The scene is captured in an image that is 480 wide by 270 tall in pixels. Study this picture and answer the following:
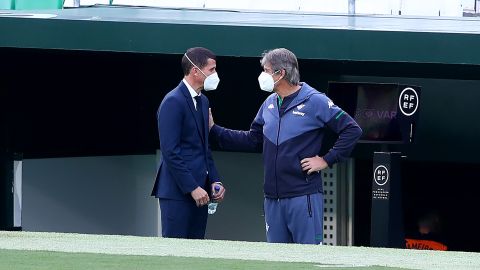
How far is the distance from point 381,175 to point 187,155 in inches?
167

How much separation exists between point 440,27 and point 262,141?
400cm

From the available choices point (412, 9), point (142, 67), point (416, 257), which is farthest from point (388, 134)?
point (416, 257)

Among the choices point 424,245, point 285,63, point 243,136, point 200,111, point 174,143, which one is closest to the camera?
point 285,63

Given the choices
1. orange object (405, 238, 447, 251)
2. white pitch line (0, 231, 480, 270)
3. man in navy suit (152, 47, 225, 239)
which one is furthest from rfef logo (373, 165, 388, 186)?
white pitch line (0, 231, 480, 270)

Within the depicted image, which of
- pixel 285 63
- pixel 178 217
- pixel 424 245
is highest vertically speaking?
pixel 285 63

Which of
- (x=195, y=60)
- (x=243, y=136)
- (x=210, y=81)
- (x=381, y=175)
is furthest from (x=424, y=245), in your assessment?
(x=195, y=60)

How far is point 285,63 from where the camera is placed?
24.7 ft

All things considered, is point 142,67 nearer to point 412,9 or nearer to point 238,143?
point 412,9

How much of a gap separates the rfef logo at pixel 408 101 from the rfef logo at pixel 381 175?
54cm

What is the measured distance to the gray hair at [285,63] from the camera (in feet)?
24.7

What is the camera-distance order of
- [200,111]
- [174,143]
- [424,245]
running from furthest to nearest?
[424,245] < [200,111] < [174,143]

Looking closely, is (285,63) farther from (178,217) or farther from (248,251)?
(248,251)

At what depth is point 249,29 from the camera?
11.0 m

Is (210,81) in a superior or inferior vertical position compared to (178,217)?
superior
